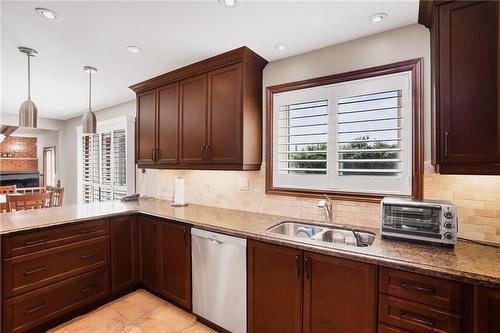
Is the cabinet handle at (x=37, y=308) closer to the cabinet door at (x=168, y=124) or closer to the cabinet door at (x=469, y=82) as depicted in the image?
the cabinet door at (x=168, y=124)

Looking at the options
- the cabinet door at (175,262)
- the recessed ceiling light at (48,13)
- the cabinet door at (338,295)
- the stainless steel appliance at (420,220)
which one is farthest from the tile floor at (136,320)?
the recessed ceiling light at (48,13)

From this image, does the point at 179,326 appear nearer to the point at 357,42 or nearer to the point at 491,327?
the point at 491,327

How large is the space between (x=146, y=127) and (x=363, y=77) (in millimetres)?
2514

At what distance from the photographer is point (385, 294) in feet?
4.64

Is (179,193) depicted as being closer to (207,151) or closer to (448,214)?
(207,151)

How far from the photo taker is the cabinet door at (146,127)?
310 cm

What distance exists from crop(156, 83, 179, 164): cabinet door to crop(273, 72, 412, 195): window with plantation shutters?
1129 mm

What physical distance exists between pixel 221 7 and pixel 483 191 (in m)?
2.11

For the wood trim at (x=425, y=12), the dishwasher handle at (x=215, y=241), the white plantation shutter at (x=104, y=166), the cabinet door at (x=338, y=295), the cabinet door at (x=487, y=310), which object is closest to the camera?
the cabinet door at (x=487, y=310)

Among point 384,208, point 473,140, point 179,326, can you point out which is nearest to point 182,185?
point 179,326

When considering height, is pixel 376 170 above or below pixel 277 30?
below

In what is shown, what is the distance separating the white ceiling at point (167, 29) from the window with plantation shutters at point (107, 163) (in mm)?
1212

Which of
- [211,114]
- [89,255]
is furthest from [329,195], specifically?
[89,255]

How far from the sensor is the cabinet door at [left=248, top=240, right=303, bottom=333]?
1.71 metres
